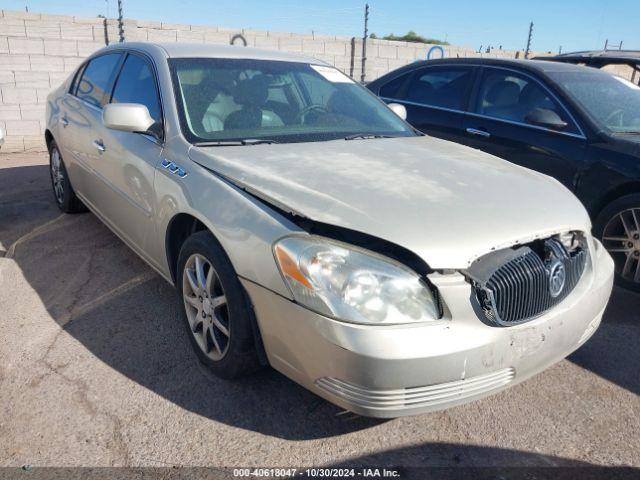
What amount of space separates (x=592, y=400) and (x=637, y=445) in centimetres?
32

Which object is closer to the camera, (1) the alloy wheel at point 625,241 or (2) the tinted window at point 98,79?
(1) the alloy wheel at point 625,241

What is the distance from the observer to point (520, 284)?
2078 mm

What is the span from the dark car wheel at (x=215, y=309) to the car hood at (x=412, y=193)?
0.37 m

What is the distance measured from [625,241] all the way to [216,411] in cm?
307

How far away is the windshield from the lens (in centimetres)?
299

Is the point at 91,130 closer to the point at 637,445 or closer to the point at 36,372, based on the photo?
the point at 36,372

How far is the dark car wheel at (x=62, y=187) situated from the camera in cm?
486

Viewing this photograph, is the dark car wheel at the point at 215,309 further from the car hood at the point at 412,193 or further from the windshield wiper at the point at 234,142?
the windshield wiper at the point at 234,142

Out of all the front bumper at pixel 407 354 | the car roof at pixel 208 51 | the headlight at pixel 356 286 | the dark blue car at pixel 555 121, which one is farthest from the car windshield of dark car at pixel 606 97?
the headlight at pixel 356 286

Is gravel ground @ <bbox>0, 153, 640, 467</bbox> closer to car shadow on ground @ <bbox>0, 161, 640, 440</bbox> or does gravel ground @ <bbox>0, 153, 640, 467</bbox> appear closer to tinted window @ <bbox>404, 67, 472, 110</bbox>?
car shadow on ground @ <bbox>0, 161, 640, 440</bbox>

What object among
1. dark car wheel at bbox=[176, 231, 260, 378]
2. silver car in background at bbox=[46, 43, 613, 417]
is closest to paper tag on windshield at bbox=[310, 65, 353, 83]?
silver car in background at bbox=[46, 43, 613, 417]

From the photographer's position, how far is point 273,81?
3.42m

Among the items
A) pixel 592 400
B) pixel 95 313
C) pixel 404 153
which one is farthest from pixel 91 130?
pixel 592 400

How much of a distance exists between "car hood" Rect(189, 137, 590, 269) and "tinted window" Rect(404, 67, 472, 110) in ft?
7.52
